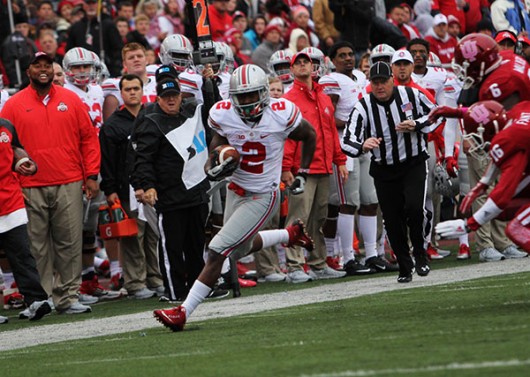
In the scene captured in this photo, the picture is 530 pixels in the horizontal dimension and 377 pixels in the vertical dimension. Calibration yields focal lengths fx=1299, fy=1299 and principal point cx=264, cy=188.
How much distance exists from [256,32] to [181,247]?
909 centimetres

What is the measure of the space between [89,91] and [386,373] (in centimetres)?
801

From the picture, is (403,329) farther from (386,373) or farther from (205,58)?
(205,58)

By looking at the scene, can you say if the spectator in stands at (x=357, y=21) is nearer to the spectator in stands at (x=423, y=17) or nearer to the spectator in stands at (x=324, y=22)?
the spectator in stands at (x=324, y=22)

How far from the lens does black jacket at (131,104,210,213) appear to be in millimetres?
11922

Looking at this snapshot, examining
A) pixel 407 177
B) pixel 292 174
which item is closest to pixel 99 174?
pixel 292 174

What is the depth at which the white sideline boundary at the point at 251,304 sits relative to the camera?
10.2m

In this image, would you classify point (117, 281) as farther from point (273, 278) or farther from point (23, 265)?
point (23, 265)

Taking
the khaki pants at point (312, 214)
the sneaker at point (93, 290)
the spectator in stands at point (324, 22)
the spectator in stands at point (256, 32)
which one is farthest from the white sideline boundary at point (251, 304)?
the spectator in stands at point (256, 32)

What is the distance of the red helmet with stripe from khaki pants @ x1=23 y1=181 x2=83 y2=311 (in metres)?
2.56

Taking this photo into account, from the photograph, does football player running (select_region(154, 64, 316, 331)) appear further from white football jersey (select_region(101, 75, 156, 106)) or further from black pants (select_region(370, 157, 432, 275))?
white football jersey (select_region(101, 75, 156, 106))

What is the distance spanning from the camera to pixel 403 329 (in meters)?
8.27

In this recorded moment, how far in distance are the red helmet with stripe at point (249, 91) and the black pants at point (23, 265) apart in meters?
2.54

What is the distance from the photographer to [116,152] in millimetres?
13141

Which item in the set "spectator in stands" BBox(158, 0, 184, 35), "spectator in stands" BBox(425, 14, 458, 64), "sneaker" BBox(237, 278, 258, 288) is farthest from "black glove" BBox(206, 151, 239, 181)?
"spectator in stands" BBox(158, 0, 184, 35)
